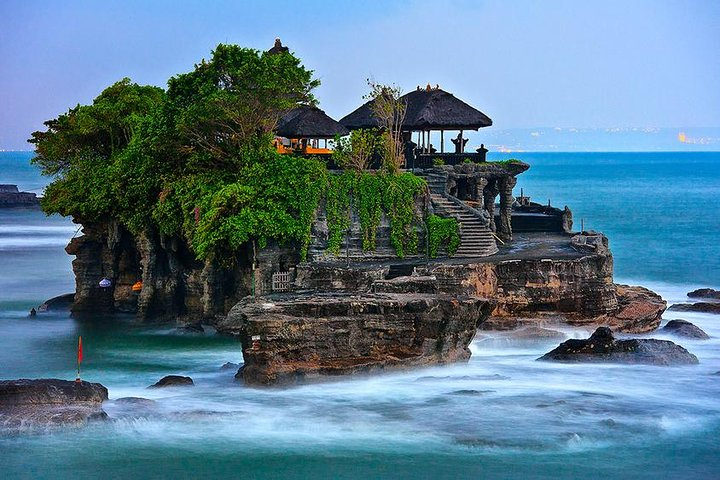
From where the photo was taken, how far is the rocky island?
39469mm

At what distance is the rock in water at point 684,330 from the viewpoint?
45.6 m

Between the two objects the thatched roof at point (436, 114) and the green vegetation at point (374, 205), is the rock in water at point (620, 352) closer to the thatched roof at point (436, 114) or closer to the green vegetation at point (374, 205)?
the green vegetation at point (374, 205)

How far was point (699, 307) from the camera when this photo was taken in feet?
171

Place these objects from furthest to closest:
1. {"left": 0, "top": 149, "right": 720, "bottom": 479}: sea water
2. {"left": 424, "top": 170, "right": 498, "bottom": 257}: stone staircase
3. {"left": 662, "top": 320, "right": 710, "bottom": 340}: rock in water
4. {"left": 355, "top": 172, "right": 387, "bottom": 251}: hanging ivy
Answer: {"left": 424, "top": 170, "right": 498, "bottom": 257}: stone staircase < {"left": 355, "top": 172, "right": 387, "bottom": 251}: hanging ivy < {"left": 662, "top": 320, "right": 710, "bottom": 340}: rock in water < {"left": 0, "top": 149, "right": 720, "bottom": 479}: sea water

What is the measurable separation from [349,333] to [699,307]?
1937 cm

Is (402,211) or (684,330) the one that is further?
(402,211)

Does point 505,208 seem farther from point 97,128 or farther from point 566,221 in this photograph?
point 97,128

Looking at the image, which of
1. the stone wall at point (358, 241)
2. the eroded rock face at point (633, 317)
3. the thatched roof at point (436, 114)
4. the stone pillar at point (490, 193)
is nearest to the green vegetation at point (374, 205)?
the stone wall at point (358, 241)

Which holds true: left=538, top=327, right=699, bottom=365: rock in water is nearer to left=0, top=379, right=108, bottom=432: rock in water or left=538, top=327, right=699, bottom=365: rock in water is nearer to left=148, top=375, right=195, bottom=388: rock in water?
left=148, top=375, right=195, bottom=388: rock in water

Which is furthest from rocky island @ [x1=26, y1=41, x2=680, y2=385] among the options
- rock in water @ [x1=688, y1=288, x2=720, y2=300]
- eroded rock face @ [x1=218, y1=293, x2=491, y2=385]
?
rock in water @ [x1=688, y1=288, x2=720, y2=300]

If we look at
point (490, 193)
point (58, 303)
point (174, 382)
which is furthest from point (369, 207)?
point (58, 303)

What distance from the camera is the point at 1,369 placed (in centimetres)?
4216

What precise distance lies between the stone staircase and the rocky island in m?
0.07

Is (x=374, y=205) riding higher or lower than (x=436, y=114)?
lower
